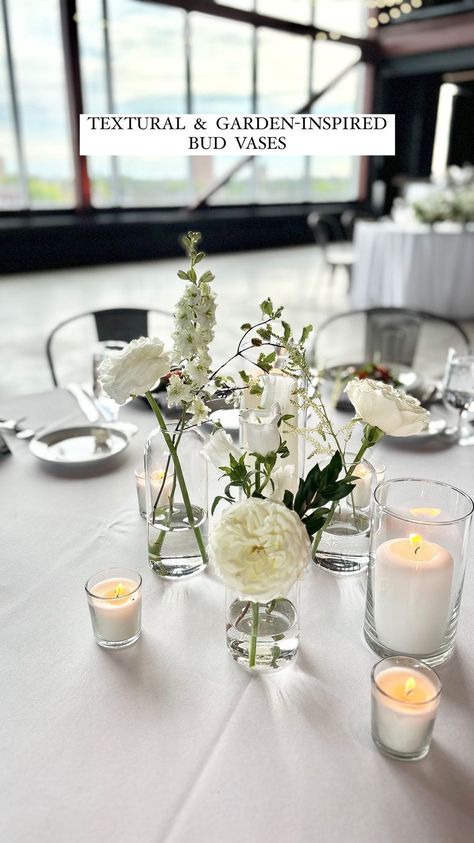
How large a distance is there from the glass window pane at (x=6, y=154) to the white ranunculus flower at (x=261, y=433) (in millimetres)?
8797

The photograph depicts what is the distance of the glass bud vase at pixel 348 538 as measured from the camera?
3.20 ft

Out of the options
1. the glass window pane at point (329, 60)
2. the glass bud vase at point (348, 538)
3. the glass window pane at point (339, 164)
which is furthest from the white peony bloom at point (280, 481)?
the glass window pane at point (329, 60)

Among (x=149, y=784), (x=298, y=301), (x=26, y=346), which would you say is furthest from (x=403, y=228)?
(x=149, y=784)

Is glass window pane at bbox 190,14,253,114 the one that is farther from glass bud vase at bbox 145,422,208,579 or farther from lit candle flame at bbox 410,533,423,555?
lit candle flame at bbox 410,533,423,555

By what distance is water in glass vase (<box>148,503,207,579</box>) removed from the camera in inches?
37.9

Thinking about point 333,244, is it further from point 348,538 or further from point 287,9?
point 348,538

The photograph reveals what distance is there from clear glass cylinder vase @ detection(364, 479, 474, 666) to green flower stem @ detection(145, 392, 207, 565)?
26 centimetres

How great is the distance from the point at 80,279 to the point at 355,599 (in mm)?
7688

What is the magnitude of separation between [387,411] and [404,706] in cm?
29

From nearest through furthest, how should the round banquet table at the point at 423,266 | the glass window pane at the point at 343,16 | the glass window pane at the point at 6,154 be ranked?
1. the round banquet table at the point at 423,266
2. the glass window pane at the point at 6,154
3. the glass window pane at the point at 343,16

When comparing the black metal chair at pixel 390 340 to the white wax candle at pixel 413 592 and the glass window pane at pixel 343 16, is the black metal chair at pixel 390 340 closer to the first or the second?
the white wax candle at pixel 413 592

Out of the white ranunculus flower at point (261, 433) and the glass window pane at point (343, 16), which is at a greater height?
the glass window pane at point (343, 16)

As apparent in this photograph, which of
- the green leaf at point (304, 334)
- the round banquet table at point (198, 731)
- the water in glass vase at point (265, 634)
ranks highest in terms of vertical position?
the green leaf at point (304, 334)

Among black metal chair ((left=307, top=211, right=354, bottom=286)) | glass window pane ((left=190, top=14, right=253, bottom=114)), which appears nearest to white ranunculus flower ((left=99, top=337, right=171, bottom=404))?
black metal chair ((left=307, top=211, right=354, bottom=286))
